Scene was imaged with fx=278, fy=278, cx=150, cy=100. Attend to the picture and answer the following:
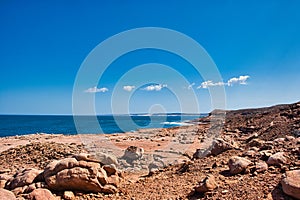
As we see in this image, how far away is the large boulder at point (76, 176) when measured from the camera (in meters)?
7.45

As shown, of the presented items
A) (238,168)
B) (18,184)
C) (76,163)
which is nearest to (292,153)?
(238,168)

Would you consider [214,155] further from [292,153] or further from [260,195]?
[260,195]

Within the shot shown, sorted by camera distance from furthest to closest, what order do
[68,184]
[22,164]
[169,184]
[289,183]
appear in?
[22,164] < [169,184] < [68,184] < [289,183]

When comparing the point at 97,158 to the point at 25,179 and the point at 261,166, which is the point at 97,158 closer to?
the point at 25,179

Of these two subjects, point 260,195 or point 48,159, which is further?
point 48,159

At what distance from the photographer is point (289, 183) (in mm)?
5531

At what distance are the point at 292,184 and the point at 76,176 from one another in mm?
5193

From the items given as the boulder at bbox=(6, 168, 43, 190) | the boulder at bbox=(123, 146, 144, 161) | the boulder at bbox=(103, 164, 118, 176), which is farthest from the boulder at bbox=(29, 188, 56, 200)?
the boulder at bbox=(123, 146, 144, 161)

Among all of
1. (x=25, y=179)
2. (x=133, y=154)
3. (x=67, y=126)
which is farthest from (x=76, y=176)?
(x=67, y=126)

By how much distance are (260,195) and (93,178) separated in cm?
430

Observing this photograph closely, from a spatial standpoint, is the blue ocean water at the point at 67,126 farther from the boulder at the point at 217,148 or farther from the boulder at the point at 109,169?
the boulder at the point at 109,169

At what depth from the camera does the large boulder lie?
7.45 metres

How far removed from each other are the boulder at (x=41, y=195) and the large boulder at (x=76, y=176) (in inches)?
21.0

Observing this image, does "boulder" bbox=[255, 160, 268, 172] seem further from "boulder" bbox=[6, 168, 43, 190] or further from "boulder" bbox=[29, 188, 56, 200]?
"boulder" bbox=[6, 168, 43, 190]
